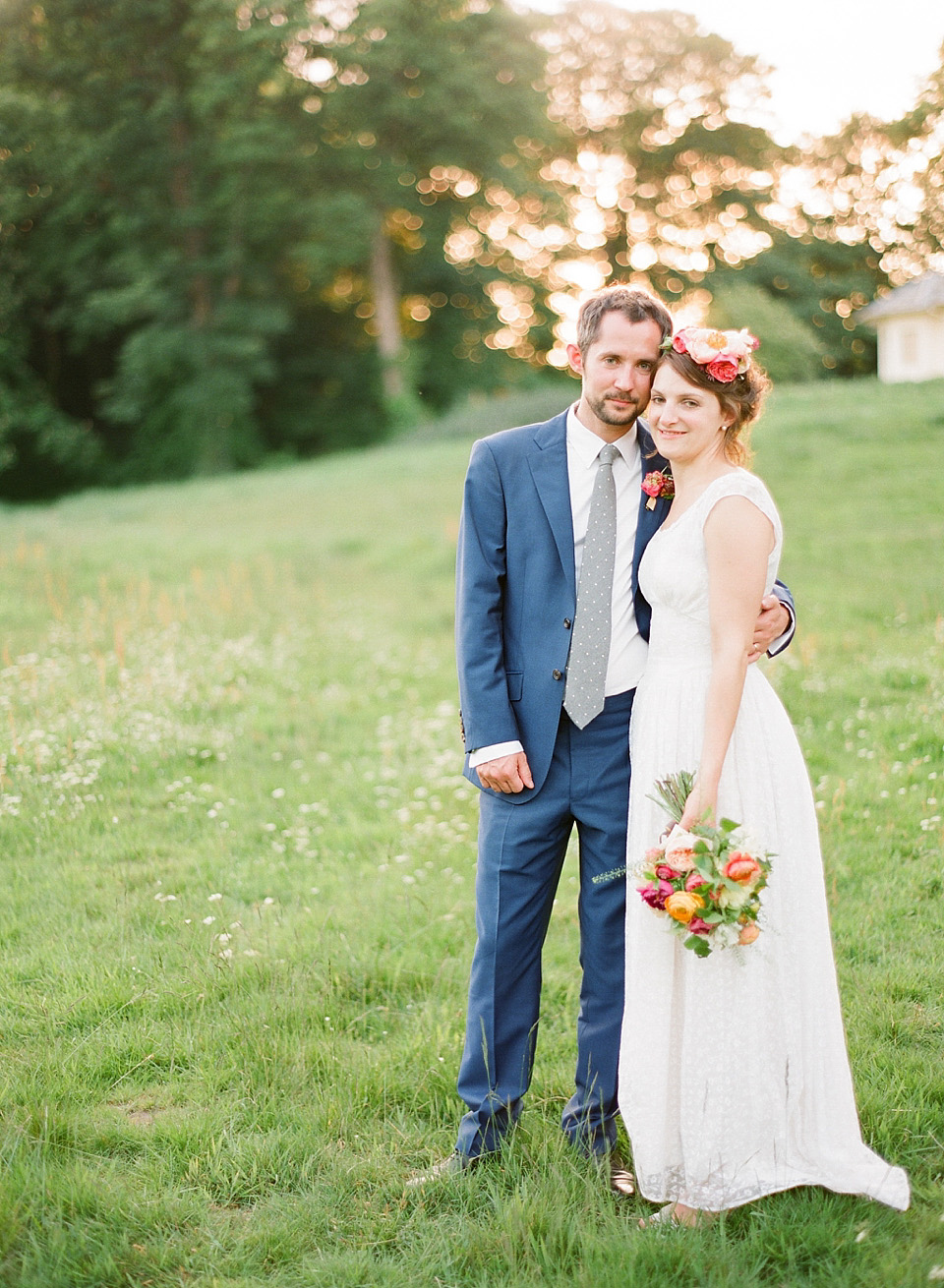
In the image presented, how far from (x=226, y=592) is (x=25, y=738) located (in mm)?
4590

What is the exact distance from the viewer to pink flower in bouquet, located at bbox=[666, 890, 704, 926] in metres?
2.71

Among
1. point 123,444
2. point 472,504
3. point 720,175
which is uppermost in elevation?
point 720,175

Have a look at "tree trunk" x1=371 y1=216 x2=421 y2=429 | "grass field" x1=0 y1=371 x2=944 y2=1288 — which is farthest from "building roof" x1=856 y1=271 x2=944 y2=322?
"grass field" x1=0 y1=371 x2=944 y2=1288

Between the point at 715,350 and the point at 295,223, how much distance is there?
3531 cm

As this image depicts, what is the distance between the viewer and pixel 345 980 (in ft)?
14.8

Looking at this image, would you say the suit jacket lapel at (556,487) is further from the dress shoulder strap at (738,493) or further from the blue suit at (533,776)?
the dress shoulder strap at (738,493)

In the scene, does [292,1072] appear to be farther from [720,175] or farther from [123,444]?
[720,175]

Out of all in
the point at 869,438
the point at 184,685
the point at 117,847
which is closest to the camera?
the point at 117,847

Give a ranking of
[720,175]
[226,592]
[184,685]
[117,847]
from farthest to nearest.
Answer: [720,175], [226,592], [184,685], [117,847]

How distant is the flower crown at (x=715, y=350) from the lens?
302 centimetres

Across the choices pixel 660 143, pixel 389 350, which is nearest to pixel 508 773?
pixel 389 350

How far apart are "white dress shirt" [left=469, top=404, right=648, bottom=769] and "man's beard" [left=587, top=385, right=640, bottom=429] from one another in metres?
0.11

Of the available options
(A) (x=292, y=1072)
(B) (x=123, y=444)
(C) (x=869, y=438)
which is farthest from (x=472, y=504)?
(B) (x=123, y=444)

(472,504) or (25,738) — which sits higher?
(472,504)
